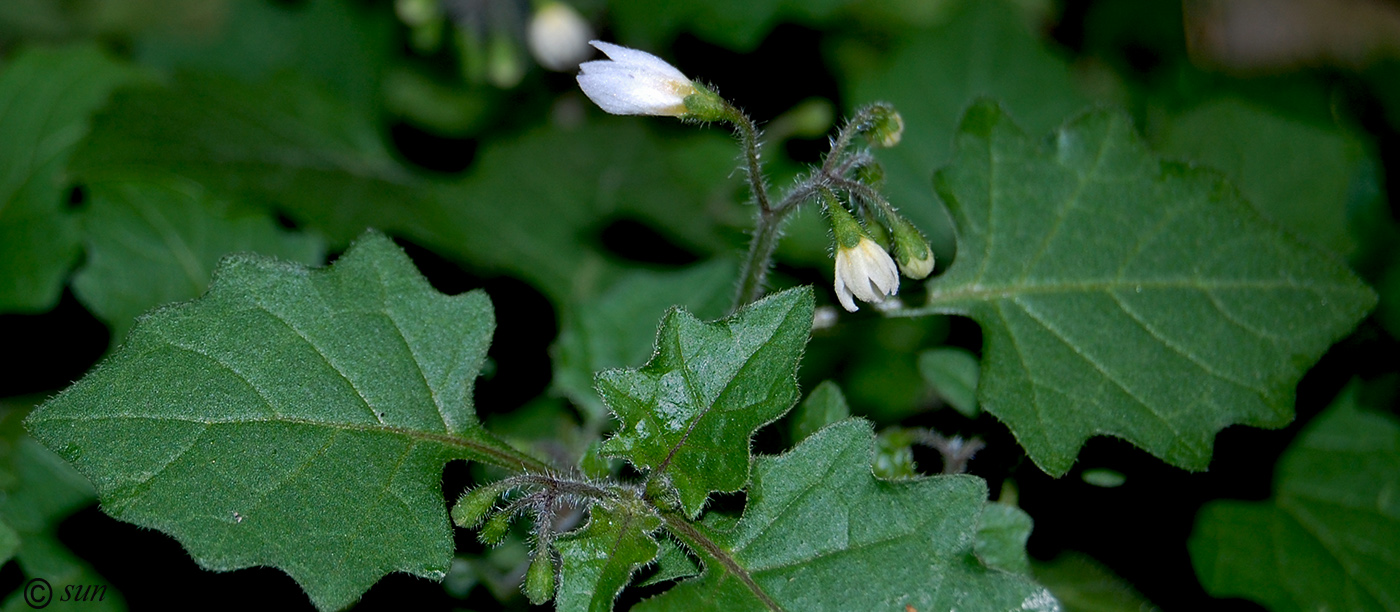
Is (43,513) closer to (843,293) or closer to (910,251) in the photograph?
(843,293)

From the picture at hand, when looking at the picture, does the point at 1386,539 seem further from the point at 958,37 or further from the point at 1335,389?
the point at 958,37

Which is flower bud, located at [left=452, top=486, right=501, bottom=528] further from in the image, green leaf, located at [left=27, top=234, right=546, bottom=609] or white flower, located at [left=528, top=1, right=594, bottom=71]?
white flower, located at [left=528, top=1, right=594, bottom=71]

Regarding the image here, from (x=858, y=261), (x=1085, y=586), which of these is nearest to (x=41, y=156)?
(x=858, y=261)

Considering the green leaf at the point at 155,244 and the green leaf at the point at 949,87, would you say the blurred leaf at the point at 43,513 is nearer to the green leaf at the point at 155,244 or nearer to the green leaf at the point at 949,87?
the green leaf at the point at 155,244

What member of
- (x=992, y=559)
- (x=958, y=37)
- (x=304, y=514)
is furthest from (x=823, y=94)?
(x=304, y=514)

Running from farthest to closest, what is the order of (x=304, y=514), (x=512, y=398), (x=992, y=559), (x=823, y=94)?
(x=823, y=94)
(x=512, y=398)
(x=992, y=559)
(x=304, y=514)

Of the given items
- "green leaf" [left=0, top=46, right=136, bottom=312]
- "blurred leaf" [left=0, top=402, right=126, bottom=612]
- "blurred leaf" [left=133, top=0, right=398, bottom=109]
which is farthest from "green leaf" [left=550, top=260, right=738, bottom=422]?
"blurred leaf" [left=133, top=0, right=398, bottom=109]

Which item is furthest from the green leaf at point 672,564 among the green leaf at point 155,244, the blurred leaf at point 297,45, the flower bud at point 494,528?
the blurred leaf at point 297,45
